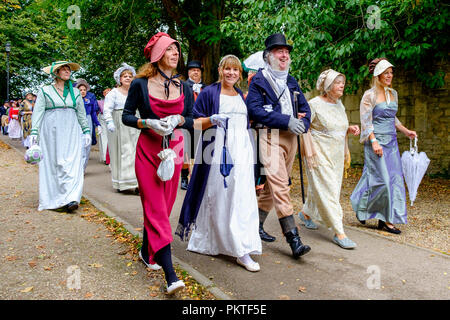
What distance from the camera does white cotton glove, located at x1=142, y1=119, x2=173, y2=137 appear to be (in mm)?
3416

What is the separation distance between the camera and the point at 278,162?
435cm

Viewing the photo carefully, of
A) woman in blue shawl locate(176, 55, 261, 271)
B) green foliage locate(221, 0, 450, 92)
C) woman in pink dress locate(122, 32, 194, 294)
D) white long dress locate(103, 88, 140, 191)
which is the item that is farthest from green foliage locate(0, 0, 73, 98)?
woman in pink dress locate(122, 32, 194, 294)

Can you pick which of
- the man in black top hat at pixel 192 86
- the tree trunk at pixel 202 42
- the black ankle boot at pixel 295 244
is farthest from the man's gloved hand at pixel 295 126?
the tree trunk at pixel 202 42

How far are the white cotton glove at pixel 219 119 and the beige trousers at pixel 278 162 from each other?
62cm

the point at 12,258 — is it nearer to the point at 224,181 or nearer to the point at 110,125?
the point at 224,181

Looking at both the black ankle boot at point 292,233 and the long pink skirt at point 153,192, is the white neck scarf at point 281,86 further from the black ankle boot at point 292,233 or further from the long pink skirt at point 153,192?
the long pink skirt at point 153,192

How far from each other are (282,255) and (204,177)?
124cm

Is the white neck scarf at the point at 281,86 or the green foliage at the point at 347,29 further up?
the green foliage at the point at 347,29

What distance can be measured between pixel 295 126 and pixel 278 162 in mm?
434

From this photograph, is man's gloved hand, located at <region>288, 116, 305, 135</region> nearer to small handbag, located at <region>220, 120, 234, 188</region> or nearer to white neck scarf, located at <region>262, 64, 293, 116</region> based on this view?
white neck scarf, located at <region>262, 64, 293, 116</region>

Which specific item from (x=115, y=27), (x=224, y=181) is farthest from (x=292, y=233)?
(x=115, y=27)

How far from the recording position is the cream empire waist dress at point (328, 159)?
16.1ft

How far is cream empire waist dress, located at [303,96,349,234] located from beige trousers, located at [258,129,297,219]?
64 cm
